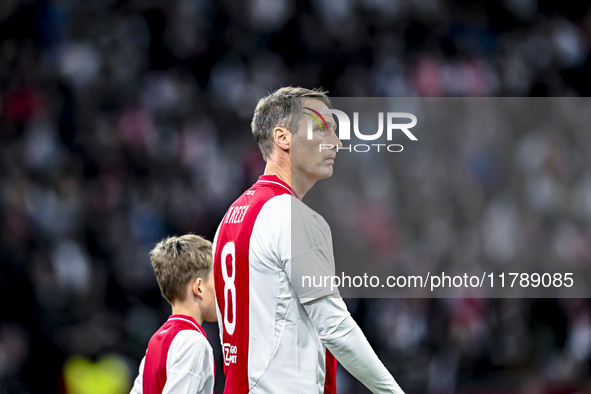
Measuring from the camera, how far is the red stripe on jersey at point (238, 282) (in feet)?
6.02

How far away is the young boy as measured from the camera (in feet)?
7.61

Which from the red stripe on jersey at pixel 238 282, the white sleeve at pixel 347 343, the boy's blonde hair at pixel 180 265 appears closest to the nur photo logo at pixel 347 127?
the red stripe on jersey at pixel 238 282

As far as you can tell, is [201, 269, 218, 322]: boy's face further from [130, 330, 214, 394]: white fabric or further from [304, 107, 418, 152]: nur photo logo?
[304, 107, 418, 152]: nur photo logo

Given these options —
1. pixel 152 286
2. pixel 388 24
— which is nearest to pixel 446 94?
pixel 388 24

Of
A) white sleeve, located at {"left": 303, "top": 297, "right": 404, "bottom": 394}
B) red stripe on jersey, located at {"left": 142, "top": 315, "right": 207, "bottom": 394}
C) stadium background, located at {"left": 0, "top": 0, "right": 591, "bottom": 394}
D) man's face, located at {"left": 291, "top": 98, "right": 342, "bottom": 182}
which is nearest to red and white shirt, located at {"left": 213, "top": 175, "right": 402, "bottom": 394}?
white sleeve, located at {"left": 303, "top": 297, "right": 404, "bottom": 394}

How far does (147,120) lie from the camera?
5.87 metres

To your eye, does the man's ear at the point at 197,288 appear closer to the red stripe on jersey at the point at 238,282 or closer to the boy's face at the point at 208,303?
the boy's face at the point at 208,303

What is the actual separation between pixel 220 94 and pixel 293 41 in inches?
37.5

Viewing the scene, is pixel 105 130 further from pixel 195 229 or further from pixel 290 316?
pixel 290 316

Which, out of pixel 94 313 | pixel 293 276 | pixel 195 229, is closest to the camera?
pixel 293 276

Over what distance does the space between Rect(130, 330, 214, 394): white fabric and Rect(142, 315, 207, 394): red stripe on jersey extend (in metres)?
0.03

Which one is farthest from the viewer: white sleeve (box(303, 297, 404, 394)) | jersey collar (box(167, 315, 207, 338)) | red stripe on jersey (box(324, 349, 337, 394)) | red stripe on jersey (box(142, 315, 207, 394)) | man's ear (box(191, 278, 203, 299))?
man's ear (box(191, 278, 203, 299))

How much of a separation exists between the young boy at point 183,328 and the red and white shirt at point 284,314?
492 millimetres

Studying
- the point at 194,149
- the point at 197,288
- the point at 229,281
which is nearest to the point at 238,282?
the point at 229,281
